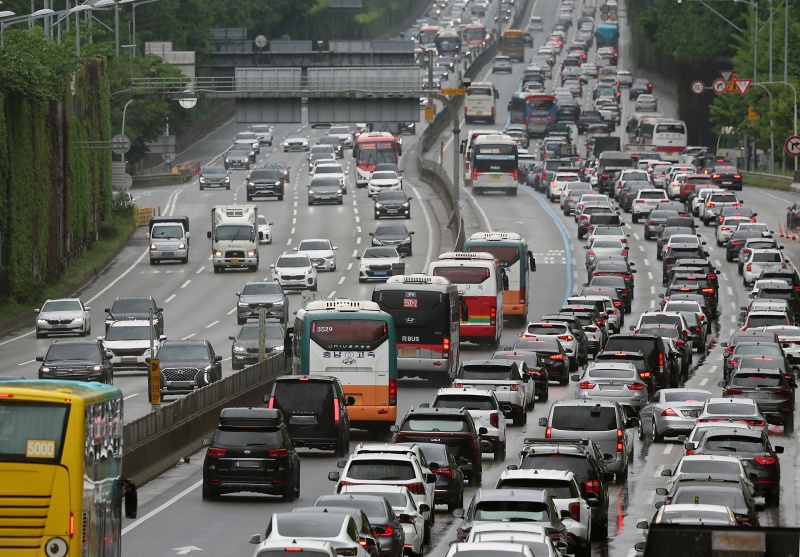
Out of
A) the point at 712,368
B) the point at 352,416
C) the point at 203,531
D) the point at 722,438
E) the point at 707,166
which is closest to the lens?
the point at 203,531

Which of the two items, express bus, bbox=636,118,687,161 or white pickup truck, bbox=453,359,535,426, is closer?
white pickup truck, bbox=453,359,535,426

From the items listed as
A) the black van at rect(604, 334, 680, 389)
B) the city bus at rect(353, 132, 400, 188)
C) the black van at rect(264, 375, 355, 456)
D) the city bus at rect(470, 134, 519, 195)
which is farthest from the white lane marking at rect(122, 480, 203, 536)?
the city bus at rect(353, 132, 400, 188)

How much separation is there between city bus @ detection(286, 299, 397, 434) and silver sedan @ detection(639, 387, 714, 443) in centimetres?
584

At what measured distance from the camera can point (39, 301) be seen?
73.9m

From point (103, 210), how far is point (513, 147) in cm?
2368

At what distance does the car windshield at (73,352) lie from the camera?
157 feet

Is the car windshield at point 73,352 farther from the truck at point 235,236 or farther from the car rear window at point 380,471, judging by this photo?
the truck at point 235,236

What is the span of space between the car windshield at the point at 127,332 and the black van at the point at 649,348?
1339cm

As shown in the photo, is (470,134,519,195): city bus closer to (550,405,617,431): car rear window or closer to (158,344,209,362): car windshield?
(158,344,209,362): car windshield

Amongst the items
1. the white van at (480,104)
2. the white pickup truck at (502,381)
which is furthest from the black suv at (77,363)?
the white van at (480,104)

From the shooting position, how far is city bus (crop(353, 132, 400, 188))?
383 ft

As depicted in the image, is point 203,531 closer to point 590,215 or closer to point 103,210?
point 590,215

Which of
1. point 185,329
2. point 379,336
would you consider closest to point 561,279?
point 185,329

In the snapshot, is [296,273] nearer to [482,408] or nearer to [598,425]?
[482,408]
